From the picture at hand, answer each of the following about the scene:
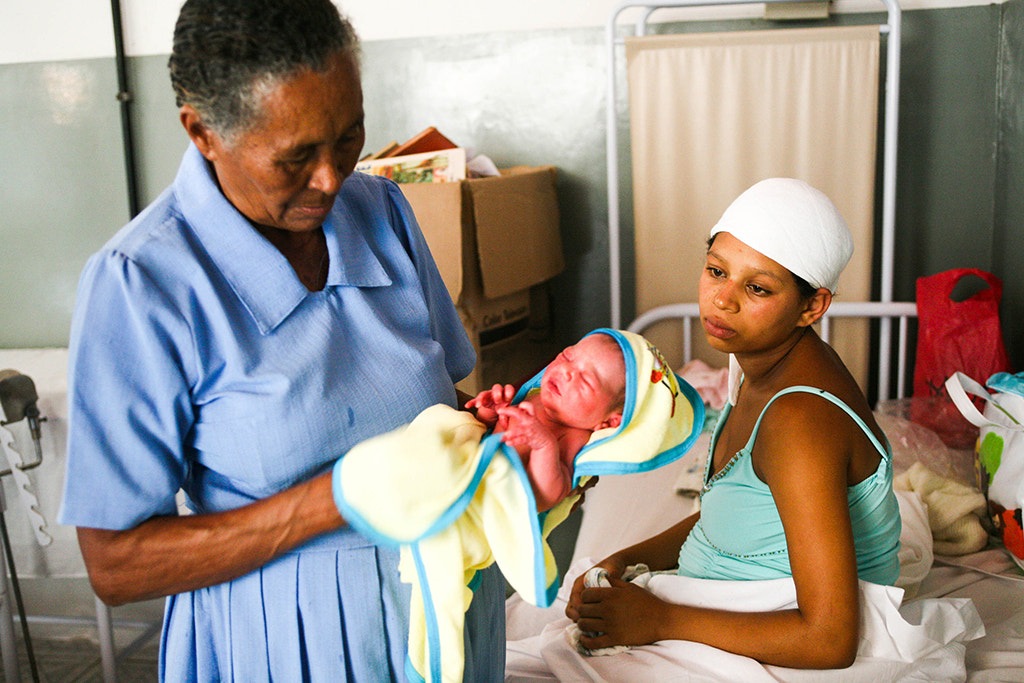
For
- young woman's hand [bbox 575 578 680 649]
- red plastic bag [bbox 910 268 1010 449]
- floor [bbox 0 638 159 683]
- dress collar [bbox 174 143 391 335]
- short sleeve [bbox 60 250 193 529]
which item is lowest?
floor [bbox 0 638 159 683]

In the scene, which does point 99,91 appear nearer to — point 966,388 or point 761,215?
point 761,215

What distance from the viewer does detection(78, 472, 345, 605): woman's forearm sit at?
2.97ft

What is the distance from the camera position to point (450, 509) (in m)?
0.95

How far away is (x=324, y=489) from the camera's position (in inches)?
35.6

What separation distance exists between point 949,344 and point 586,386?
78.0 inches

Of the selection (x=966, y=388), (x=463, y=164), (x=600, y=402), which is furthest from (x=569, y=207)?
(x=600, y=402)

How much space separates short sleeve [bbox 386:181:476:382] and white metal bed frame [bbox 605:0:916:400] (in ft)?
5.76

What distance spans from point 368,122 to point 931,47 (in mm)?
2231

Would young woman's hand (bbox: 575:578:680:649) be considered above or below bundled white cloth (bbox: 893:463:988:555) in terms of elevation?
above

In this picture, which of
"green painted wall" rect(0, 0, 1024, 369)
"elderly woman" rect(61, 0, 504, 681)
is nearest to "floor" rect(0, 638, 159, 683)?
"green painted wall" rect(0, 0, 1024, 369)

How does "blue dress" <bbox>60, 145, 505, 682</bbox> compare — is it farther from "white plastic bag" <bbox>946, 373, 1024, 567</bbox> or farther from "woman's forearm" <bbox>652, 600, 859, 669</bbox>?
"white plastic bag" <bbox>946, 373, 1024, 567</bbox>

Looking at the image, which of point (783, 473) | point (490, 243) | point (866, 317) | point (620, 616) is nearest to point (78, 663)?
point (490, 243)

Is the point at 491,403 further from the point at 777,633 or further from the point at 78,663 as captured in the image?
the point at 78,663

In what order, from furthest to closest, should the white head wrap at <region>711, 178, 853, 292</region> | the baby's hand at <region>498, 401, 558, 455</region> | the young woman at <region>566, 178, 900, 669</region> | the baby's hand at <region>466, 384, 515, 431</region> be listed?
the white head wrap at <region>711, 178, 853, 292</region>
the young woman at <region>566, 178, 900, 669</region>
the baby's hand at <region>466, 384, 515, 431</region>
the baby's hand at <region>498, 401, 558, 455</region>
